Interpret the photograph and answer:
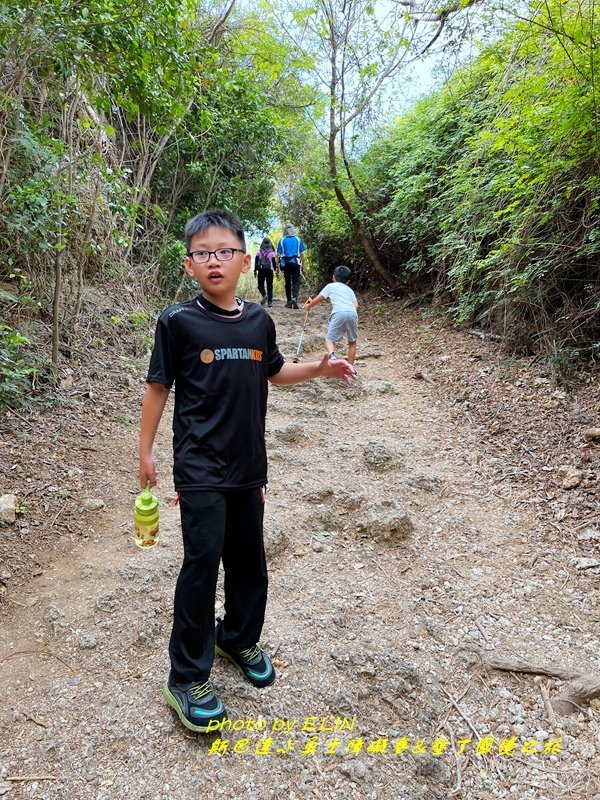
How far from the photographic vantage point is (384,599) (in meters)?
2.54

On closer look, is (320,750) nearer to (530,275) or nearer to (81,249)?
(530,275)

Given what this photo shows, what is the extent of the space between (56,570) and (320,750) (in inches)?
67.9

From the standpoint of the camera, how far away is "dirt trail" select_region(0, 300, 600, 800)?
1687mm

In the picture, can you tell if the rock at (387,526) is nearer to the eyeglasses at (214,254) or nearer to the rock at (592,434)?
the rock at (592,434)

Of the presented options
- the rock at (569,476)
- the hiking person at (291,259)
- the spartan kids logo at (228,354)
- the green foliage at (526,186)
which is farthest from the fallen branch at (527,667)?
the hiking person at (291,259)

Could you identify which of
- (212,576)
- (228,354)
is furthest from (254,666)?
(228,354)

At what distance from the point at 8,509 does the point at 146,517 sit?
5.37ft

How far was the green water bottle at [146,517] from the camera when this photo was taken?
1.72 meters

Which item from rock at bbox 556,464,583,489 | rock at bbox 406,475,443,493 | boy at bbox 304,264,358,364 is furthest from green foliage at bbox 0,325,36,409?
rock at bbox 556,464,583,489

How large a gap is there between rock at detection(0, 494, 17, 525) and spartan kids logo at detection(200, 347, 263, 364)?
2.01 meters

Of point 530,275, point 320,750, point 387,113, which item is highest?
point 387,113

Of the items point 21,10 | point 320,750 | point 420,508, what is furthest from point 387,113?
point 320,750

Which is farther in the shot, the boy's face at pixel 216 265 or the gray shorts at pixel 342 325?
the gray shorts at pixel 342 325

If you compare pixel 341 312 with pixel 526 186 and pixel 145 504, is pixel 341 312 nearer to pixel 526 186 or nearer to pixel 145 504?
pixel 526 186
